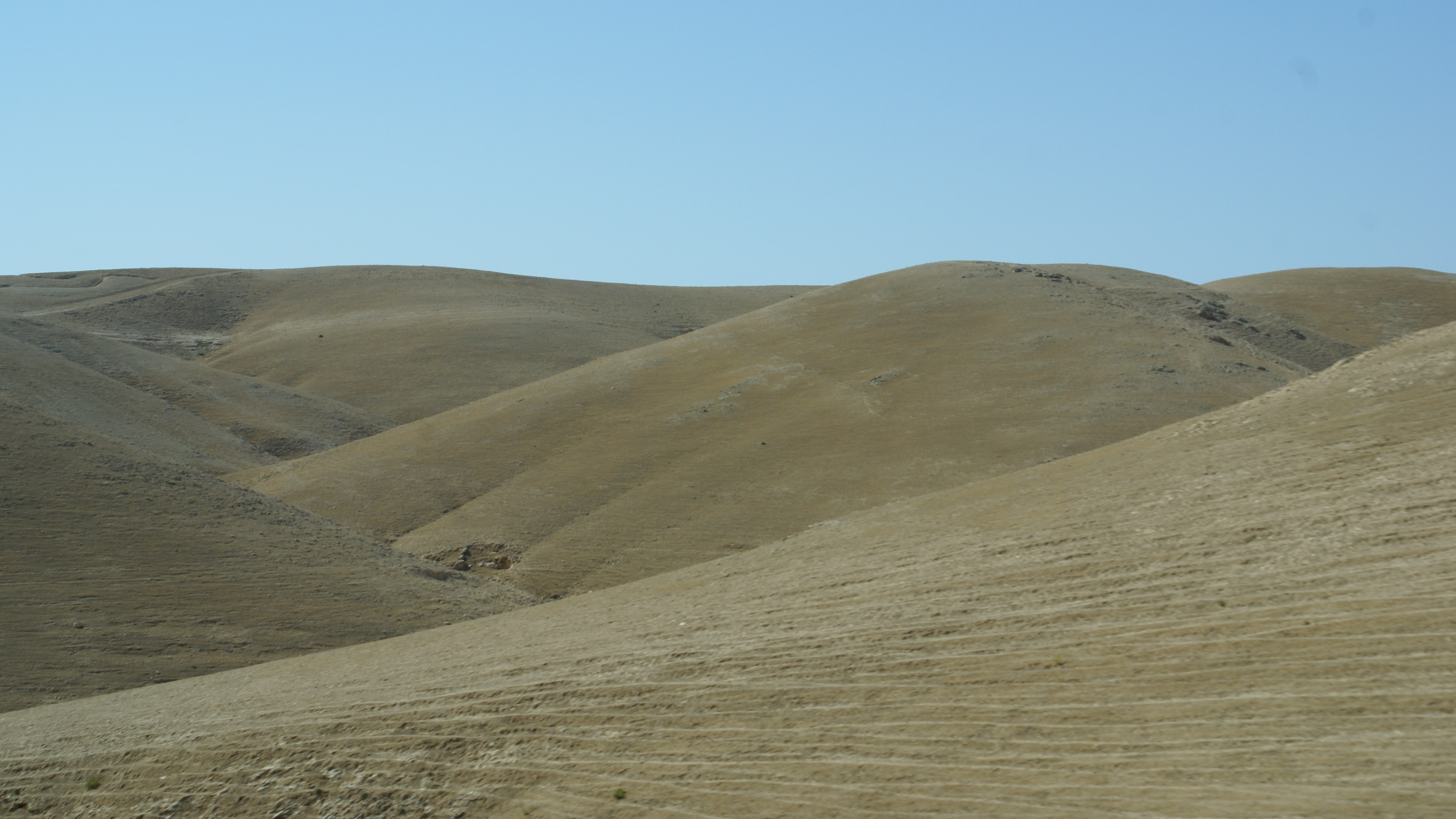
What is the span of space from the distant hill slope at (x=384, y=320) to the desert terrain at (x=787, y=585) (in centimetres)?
1465

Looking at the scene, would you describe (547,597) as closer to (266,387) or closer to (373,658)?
(373,658)

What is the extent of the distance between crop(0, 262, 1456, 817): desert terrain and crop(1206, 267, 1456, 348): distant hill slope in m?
15.2

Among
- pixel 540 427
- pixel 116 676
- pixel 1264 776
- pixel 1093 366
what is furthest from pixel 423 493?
pixel 1264 776

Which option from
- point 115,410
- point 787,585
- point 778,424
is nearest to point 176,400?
point 115,410

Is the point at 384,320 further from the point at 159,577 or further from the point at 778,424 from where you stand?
the point at 159,577

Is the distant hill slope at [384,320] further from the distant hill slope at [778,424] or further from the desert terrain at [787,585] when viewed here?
the distant hill slope at [778,424]

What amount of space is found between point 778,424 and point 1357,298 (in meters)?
37.4

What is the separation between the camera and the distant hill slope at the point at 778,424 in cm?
2500

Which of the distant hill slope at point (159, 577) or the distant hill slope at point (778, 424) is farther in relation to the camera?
the distant hill slope at point (778, 424)

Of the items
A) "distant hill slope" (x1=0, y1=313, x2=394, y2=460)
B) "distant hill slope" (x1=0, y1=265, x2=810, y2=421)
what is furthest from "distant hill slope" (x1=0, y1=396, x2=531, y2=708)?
"distant hill slope" (x1=0, y1=265, x2=810, y2=421)

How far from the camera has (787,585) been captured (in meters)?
13.2

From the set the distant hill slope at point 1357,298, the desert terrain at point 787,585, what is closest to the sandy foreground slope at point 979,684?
the desert terrain at point 787,585

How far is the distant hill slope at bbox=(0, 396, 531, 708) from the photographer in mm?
16469

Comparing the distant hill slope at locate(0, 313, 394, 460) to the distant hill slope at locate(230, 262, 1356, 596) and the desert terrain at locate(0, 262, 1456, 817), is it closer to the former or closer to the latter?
the desert terrain at locate(0, 262, 1456, 817)
